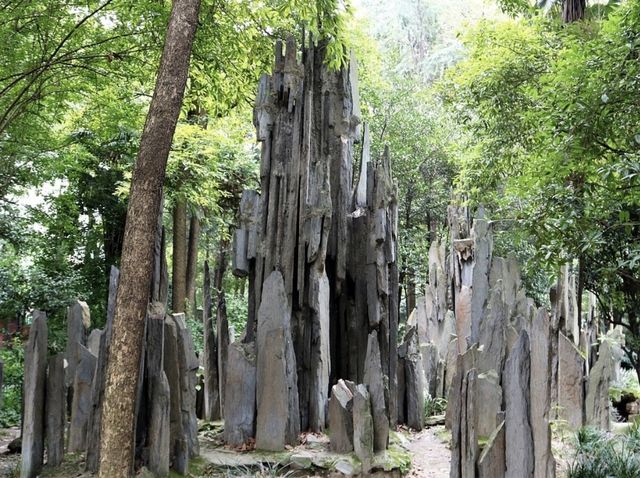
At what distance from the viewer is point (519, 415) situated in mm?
4688

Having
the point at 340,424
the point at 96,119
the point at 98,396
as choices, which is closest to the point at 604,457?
the point at 340,424

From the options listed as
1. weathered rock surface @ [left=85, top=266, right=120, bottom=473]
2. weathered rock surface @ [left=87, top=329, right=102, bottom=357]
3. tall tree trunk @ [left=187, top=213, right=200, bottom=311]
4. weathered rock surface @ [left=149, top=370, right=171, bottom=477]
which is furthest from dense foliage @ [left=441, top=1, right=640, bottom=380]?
tall tree trunk @ [left=187, top=213, right=200, bottom=311]

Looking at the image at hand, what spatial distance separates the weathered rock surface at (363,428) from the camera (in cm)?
616

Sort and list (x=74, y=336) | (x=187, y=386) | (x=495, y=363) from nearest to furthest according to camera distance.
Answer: (x=187, y=386) → (x=74, y=336) → (x=495, y=363)

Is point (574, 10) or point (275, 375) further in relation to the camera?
point (574, 10)

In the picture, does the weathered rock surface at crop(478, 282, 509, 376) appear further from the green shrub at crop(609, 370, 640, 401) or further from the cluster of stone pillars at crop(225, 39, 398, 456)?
the green shrub at crop(609, 370, 640, 401)

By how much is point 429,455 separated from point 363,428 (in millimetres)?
1349

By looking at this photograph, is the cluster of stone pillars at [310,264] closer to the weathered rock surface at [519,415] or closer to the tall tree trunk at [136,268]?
the weathered rock surface at [519,415]

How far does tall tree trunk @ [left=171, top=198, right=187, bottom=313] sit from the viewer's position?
13.7 m

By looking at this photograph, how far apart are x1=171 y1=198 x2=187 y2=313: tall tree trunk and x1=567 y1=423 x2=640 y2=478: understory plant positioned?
29.3ft

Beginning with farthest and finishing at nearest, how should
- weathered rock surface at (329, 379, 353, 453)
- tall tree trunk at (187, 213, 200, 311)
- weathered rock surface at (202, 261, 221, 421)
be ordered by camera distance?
tall tree trunk at (187, 213, 200, 311) < weathered rock surface at (202, 261, 221, 421) < weathered rock surface at (329, 379, 353, 453)

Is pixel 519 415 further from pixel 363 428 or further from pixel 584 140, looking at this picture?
pixel 584 140

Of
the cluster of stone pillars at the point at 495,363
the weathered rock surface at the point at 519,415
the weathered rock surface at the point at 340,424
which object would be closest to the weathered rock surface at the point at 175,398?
the weathered rock surface at the point at 340,424

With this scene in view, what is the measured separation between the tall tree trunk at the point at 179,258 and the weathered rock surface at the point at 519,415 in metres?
9.96
